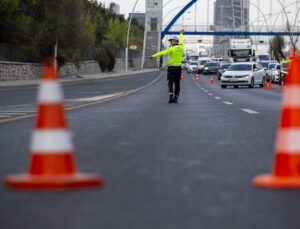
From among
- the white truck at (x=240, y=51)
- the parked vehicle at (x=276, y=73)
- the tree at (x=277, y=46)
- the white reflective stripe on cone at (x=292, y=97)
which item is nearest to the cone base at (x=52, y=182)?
the white reflective stripe on cone at (x=292, y=97)

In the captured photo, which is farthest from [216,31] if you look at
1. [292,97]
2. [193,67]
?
[292,97]

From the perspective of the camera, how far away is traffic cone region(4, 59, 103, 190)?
5.82 meters

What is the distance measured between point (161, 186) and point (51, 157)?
0.88m

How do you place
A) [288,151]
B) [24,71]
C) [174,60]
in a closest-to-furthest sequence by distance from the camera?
[288,151]
[174,60]
[24,71]

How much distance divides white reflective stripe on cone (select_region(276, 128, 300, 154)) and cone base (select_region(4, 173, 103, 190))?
1.47 m

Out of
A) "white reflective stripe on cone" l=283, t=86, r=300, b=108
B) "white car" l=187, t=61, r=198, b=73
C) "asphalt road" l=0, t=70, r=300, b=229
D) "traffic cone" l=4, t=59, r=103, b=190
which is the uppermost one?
"white reflective stripe on cone" l=283, t=86, r=300, b=108

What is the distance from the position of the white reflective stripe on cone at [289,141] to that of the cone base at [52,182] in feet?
4.82

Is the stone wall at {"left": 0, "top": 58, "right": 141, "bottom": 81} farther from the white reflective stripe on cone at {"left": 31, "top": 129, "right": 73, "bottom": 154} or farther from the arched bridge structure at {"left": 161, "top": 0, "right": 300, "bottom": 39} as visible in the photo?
the arched bridge structure at {"left": 161, "top": 0, "right": 300, "bottom": 39}

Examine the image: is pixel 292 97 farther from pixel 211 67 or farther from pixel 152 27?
pixel 152 27

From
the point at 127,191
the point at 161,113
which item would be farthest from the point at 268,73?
the point at 127,191

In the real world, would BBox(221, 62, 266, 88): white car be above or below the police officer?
below

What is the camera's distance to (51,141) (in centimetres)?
605

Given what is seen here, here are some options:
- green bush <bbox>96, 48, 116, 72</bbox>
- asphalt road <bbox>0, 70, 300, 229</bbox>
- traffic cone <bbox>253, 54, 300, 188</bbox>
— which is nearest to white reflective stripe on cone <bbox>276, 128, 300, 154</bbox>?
traffic cone <bbox>253, 54, 300, 188</bbox>

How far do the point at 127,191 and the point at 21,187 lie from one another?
786 millimetres
